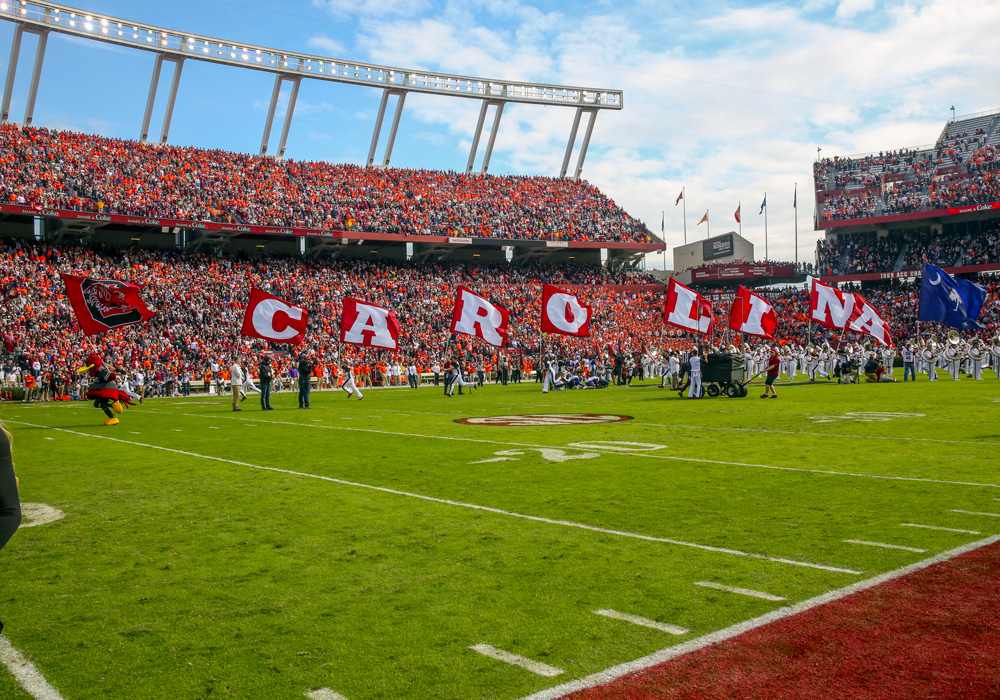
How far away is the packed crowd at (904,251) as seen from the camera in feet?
177

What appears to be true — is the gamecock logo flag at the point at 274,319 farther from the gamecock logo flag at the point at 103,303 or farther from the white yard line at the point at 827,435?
the white yard line at the point at 827,435

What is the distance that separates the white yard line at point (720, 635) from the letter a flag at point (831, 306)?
25.2 metres

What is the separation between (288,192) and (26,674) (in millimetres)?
49494

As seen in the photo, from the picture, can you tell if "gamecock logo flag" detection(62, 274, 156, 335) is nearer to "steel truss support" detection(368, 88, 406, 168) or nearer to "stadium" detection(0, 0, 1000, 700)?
"stadium" detection(0, 0, 1000, 700)

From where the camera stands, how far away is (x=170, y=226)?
4400 cm

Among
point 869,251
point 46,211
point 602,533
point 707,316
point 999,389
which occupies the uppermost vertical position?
point 869,251

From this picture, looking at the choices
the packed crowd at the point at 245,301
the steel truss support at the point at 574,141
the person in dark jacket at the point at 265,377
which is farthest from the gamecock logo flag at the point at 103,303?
the steel truss support at the point at 574,141

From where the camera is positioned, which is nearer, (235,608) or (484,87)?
(235,608)

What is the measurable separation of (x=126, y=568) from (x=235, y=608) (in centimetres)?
150

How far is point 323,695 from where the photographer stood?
11.7ft

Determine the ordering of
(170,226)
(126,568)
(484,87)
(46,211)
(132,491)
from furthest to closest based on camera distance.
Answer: (484,87)
(170,226)
(46,211)
(132,491)
(126,568)

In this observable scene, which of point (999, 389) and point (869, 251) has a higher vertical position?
point (869, 251)

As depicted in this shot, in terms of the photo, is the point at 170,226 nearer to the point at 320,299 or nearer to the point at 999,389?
the point at 320,299

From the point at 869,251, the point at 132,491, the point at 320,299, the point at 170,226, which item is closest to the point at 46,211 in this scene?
the point at 170,226
